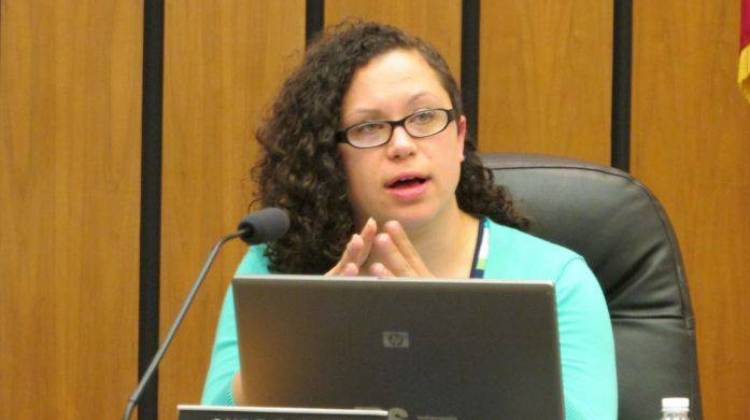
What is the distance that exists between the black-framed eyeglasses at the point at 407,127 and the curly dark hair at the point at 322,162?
2.8 inches

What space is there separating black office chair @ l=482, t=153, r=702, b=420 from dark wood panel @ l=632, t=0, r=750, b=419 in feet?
3.92

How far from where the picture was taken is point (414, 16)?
3391 millimetres

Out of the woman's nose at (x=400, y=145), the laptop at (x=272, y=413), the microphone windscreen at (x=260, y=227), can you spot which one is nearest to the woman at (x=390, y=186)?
the woman's nose at (x=400, y=145)

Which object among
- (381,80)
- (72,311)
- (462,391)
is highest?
(381,80)

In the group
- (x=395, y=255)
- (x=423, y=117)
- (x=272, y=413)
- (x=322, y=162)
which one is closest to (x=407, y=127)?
(x=423, y=117)

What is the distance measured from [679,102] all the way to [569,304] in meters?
1.50

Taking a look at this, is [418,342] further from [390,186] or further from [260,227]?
[390,186]

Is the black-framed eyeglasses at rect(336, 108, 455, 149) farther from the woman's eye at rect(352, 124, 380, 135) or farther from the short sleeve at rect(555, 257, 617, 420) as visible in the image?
the short sleeve at rect(555, 257, 617, 420)

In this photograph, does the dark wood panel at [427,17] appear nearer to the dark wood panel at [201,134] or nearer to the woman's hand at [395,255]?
the dark wood panel at [201,134]

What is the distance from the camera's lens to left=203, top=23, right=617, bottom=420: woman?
80.3 inches

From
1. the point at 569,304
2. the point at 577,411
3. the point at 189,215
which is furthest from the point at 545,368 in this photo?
the point at 189,215

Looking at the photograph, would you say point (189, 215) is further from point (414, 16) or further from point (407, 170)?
point (407, 170)

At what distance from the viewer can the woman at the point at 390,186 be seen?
80.3 inches

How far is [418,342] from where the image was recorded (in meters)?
1.48
